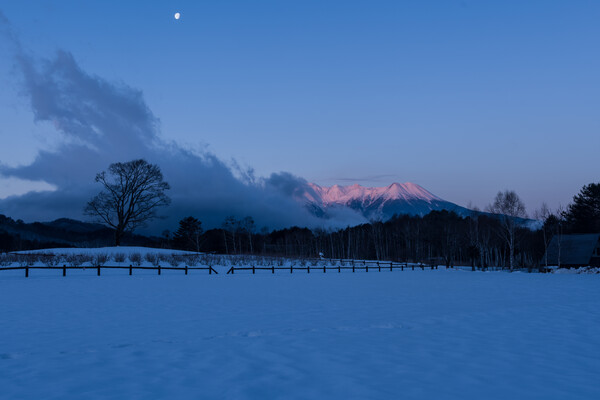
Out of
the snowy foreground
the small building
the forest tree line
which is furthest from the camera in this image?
the forest tree line

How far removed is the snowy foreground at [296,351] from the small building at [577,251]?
2010 inches

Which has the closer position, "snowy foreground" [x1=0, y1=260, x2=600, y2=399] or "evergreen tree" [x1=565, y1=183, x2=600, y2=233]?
"snowy foreground" [x1=0, y1=260, x2=600, y2=399]

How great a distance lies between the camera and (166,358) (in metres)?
7.38

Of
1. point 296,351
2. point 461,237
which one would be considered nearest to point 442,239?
point 461,237

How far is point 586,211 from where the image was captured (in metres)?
72.9

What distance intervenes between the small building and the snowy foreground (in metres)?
51.1

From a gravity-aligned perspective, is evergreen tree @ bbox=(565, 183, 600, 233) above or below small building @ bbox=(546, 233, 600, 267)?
above

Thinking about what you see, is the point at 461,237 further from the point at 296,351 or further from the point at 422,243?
the point at 296,351

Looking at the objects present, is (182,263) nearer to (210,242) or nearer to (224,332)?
(224,332)

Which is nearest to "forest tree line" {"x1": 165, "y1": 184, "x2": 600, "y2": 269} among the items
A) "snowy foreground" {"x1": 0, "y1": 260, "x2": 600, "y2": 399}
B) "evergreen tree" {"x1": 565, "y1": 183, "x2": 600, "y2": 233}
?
"evergreen tree" {"x1": 565, "y1": 183, "x2": 600, "y2": 233}

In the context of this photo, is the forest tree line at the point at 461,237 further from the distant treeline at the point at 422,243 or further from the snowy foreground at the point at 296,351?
the snowy foreground at the point at 296,351

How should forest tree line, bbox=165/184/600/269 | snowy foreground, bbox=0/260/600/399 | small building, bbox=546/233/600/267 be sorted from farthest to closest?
forest tree line, bbox=165/184/600/269 < small building, bbox=546/233/600/267 < snowy foreground, bbox=0/260/600/399

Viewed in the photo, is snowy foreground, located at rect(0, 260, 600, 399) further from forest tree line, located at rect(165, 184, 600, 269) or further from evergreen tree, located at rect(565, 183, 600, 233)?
evergreen tree, located at rect(565, 183, 600, 233)

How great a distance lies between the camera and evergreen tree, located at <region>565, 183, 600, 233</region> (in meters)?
70.6
